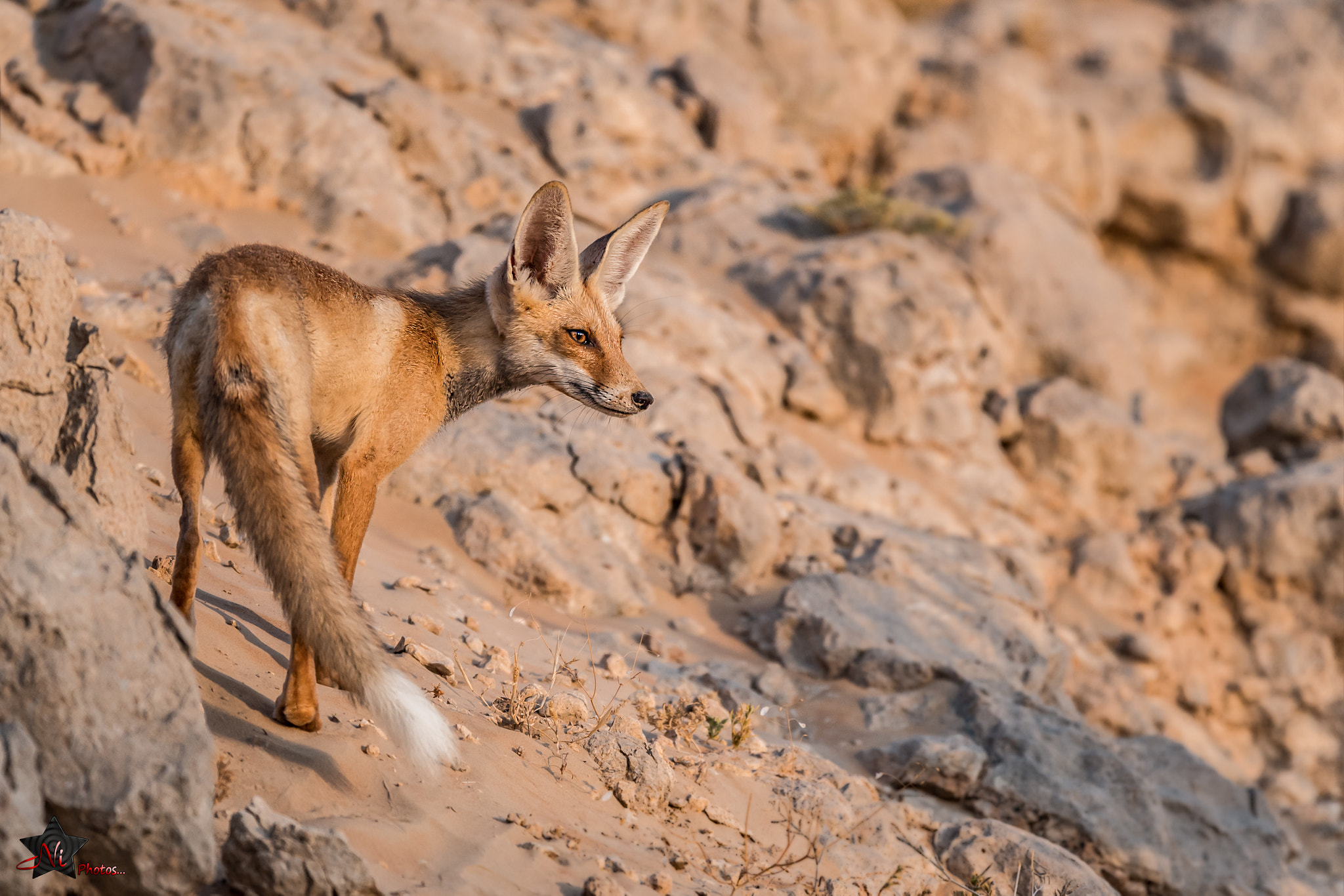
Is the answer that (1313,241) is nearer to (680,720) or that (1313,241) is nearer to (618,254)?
(618,254)

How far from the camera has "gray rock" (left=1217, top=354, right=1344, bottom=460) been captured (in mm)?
14258

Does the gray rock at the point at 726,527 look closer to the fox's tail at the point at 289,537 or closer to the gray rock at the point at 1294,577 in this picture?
the fox's tail at the point at 289,537

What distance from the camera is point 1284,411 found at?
14523 mm

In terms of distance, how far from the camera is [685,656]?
7.06 meters

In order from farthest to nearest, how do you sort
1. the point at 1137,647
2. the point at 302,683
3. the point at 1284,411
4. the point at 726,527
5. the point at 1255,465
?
the point at 1284,411
the point at 1255,465
the point at 1137,647
the point at 726,527
the point at 302,683

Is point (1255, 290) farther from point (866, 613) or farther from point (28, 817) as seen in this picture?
point (28, 817)

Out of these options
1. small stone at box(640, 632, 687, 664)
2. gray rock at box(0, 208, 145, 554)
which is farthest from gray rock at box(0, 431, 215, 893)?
small stone at box(640, 632, 687, 664)

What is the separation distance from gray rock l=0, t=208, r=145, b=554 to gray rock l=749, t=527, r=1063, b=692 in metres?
4.67

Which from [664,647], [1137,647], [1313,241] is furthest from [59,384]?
[1313,241]

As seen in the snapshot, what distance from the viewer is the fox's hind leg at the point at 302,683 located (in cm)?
358

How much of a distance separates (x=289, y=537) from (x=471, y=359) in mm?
1839

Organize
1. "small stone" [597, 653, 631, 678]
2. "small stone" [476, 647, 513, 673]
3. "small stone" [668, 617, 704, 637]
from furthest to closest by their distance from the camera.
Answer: "small stone" [668, 617, 704, 637]
"small stone" [597, 653, 631, 678]
"small stone" [476, 647, 513, 673]

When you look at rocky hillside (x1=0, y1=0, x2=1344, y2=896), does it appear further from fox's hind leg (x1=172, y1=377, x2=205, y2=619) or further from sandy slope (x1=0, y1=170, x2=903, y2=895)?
fox's hind leg (x1=172, y1=377, x2=205, y2=619)

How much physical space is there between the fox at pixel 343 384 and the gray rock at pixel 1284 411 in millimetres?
12844
